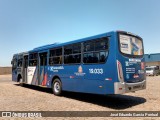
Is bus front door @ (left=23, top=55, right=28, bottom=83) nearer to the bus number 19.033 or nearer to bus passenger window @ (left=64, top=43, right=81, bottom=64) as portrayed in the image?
bus passenger window @ (left=64, top=43, right=81, bottom=64)

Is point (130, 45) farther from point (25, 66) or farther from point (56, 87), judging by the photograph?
point (25, 66)

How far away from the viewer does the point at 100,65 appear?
9719 mm

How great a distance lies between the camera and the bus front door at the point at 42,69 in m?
15.0

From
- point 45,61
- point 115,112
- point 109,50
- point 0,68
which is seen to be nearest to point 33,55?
point 45,61

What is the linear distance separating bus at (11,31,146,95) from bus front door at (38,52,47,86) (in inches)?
26.4

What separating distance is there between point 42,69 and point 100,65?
666 centimetres

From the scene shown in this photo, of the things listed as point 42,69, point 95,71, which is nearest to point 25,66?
point 42,69

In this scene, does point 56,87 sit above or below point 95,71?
below

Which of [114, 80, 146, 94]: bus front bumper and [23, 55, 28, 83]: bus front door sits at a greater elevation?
[23, 55, 28, 83]: bus front door

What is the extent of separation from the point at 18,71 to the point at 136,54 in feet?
41.7

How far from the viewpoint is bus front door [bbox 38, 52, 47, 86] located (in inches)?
589

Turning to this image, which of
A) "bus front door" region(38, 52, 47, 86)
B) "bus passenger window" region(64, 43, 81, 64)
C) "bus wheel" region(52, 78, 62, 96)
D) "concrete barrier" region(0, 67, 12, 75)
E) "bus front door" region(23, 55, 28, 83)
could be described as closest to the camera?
"bus passenger window" region(64, 43, 81, 64)

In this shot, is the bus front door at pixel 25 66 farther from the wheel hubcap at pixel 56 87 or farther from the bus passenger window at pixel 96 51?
the bus passenger window at pixel 96 51

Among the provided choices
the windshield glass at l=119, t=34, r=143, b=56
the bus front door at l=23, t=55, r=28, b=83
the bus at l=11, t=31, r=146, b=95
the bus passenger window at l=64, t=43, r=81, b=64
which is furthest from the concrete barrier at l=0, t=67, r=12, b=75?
the windshield glass at l=119, t=34, r=143, b=56
